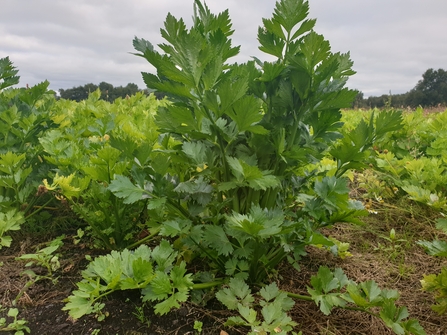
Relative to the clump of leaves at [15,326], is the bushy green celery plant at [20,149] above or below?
above

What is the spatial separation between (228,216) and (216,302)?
53 centimetres

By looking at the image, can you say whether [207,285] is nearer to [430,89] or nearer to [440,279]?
[440,279]

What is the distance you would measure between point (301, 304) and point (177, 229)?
0.72 meters

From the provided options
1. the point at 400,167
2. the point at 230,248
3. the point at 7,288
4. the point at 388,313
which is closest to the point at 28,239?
the point at 7,288

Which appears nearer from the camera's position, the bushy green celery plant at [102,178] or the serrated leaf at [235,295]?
the serrated leaf at [235,295]

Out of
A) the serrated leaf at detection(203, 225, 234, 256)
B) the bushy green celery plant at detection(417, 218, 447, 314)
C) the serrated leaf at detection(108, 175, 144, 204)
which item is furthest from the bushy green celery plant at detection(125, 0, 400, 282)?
the bushy green celery plant at detection(417, 218, 447, 314)

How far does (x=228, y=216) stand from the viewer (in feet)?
4.17

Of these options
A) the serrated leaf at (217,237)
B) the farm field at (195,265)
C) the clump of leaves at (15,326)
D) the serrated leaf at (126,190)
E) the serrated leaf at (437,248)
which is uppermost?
the serrated leaf at (126,190)

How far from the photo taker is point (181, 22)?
1138 millimetres

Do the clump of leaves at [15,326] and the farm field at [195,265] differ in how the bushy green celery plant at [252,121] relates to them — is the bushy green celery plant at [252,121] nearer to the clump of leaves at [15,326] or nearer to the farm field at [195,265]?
the farm field at [195,265]

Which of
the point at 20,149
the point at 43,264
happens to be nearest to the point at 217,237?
the point at 43,264

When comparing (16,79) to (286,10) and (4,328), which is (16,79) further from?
(286,10)

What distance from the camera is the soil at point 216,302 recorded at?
4.73ft

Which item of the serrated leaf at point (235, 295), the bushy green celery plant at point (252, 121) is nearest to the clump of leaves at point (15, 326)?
the bushy green celery plant at point (252, 121)
